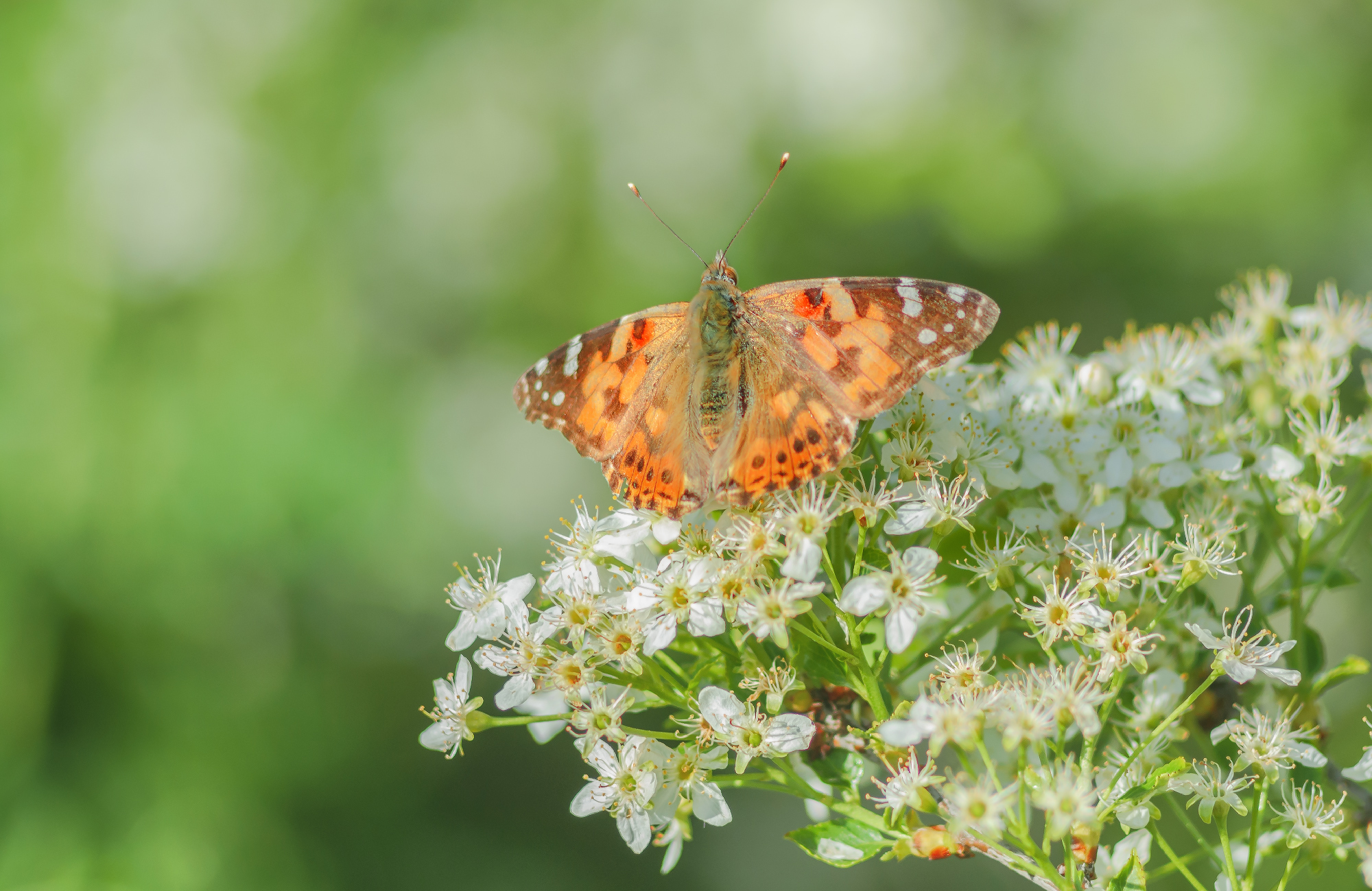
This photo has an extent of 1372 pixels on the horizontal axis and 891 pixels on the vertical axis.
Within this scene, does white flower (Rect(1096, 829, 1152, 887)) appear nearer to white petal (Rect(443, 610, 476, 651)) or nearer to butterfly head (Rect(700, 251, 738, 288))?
white petal (Rect(443, 610, 476, 651))

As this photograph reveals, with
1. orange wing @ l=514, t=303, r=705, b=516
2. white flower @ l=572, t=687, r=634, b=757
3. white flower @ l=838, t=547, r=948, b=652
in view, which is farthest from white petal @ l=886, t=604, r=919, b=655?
orange wing @ l=514, t=303, r=705, b=516

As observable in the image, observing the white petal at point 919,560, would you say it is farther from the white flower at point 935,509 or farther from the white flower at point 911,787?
the white flower at point 911,787

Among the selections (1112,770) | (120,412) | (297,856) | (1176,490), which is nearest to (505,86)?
(120,412)

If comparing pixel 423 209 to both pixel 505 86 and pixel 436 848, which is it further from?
pixel 436 848

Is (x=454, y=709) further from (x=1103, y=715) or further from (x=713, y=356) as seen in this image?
(x=1103, y=715)

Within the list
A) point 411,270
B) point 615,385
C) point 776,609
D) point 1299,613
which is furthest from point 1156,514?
point 411,270

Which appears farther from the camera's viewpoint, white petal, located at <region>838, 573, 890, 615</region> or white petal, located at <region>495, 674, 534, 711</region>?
white petal, located at <region>495, 674, 534, 711</region>

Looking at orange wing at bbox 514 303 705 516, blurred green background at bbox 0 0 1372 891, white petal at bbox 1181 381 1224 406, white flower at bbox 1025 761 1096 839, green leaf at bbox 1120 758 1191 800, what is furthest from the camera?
blurred green background at bbox 0 0 1372 891

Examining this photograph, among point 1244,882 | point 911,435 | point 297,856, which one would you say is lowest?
point 297,856
